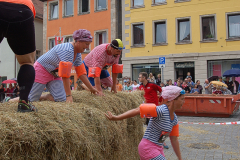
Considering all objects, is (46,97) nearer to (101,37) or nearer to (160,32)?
(160,32)

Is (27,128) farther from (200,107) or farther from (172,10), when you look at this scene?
(172,10)

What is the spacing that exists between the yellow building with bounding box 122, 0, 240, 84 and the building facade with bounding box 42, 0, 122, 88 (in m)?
1.53

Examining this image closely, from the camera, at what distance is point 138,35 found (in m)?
20.2

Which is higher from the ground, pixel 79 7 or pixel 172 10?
pixel 79 7

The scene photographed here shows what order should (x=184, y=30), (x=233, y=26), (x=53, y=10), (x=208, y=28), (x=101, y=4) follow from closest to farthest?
(x=233, y=26) → (x=208, y=28) → (x=184, y=30) → (x=101, y=4) → (x=53, y=10)

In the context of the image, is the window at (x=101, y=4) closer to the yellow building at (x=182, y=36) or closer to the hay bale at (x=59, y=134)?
the yellow building at (x=182, y=36)

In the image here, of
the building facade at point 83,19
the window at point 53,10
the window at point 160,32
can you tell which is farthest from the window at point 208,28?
the window at point 53,10

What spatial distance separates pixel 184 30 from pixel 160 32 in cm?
190

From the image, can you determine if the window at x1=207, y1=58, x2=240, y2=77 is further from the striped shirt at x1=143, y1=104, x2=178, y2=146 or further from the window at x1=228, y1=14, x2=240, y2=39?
the striped shirt at x1=143, y1=104, x2=178, y2=146

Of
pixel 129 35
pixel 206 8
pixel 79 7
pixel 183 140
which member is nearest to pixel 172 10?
pixel 206 8

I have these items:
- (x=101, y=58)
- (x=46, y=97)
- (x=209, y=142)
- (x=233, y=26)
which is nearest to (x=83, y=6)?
(x=233, y=26)

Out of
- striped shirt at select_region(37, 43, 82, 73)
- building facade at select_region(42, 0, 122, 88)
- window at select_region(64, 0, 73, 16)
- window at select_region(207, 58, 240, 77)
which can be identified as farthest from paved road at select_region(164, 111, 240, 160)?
window at select_region(64, 0, 73, 16)

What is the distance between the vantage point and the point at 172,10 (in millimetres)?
18703

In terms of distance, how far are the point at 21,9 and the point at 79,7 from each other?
22.2 meters
